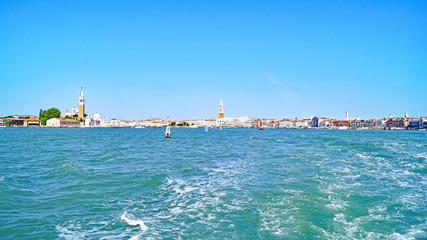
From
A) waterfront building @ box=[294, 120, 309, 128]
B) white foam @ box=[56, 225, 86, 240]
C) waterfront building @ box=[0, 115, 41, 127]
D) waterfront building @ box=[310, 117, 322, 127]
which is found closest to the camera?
white foam @ box=[56, 225, 86, 240]

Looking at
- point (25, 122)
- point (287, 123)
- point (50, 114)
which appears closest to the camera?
point (50, 114)

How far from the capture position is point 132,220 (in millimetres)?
6203

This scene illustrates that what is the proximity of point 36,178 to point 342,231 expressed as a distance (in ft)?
32.5

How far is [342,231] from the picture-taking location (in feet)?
18.6

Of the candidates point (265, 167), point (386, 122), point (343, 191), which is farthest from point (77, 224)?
point (386, 122)

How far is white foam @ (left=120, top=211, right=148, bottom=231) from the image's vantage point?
5.88 metres

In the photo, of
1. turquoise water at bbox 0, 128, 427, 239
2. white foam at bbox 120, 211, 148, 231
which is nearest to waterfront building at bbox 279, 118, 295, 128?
turquoise water at bbox 0, 128, 427, 239

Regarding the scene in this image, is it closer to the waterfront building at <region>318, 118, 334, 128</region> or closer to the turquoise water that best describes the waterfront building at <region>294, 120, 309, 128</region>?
the waterfront building at <region>318, 118, 334, 128</region>

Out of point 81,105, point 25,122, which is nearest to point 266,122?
point 81,105

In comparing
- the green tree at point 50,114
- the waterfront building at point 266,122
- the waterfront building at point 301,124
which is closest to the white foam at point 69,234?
the green tree at point 50,114

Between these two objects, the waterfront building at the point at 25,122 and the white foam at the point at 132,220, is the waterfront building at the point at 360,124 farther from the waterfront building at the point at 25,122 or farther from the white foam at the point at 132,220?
the white foam at the point at 132,220

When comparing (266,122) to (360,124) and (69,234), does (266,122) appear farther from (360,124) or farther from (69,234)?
(69,234)

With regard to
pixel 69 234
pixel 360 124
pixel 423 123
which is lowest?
pixel 69 234

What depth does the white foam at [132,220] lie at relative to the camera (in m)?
5.88
